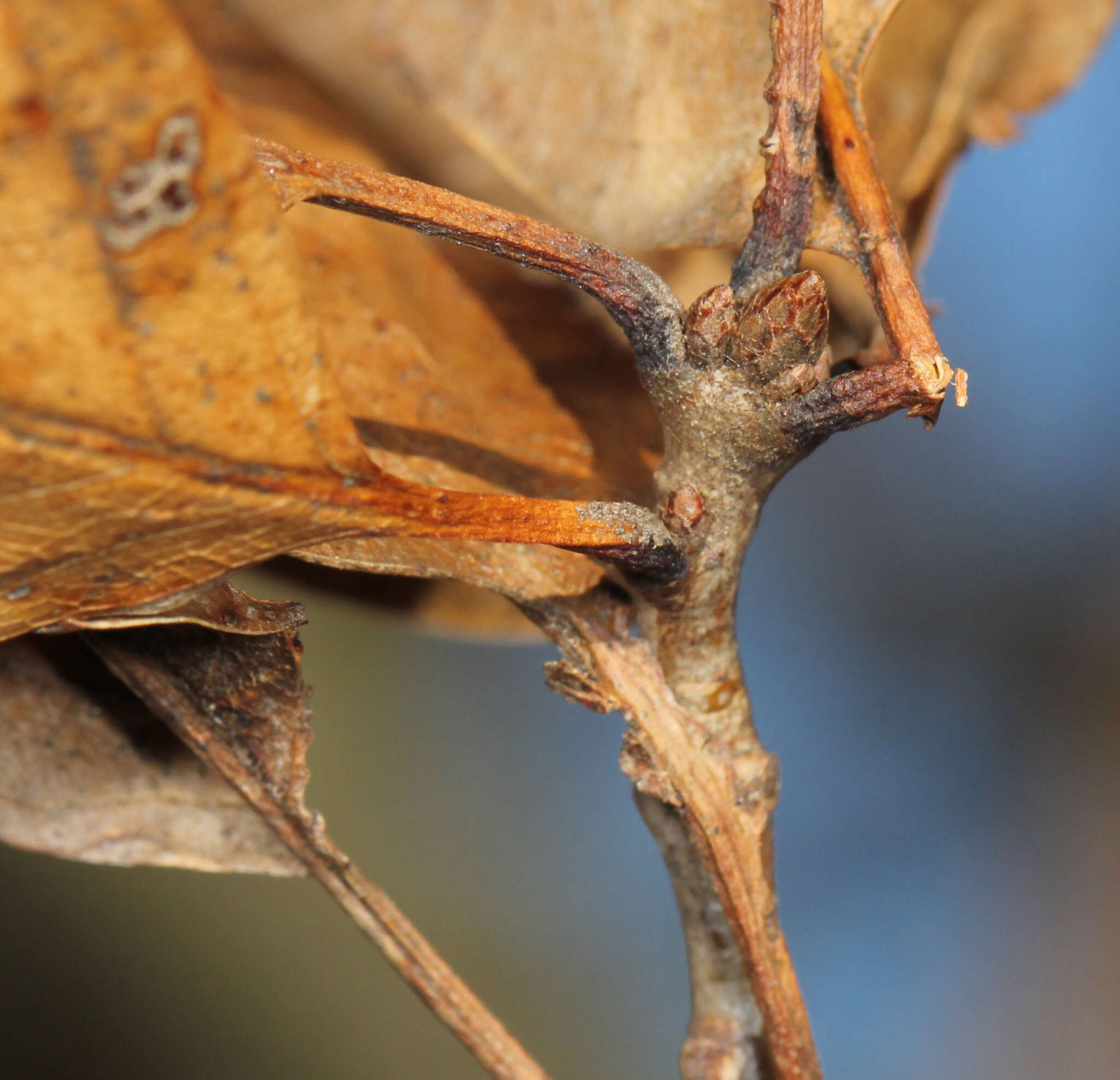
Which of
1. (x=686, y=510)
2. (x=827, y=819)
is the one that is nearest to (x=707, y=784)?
(x=686, y=510)

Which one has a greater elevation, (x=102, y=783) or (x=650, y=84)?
(x=650, y=84)

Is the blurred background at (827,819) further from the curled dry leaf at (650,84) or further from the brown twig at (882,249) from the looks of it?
the brown twig at (882,249)

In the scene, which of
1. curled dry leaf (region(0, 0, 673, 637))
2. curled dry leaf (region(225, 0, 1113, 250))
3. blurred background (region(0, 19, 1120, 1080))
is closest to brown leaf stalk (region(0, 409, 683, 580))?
curled dry leaf (region(0, 0, 673, 637))

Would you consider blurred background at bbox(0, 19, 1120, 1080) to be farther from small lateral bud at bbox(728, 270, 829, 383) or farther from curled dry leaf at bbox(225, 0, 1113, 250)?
small lateral bud at bbox(728, 270, 829, 383)

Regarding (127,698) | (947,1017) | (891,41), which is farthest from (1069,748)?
(127,698)

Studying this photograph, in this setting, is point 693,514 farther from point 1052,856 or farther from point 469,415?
point 1052,856

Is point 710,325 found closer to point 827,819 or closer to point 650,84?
point 650,84
